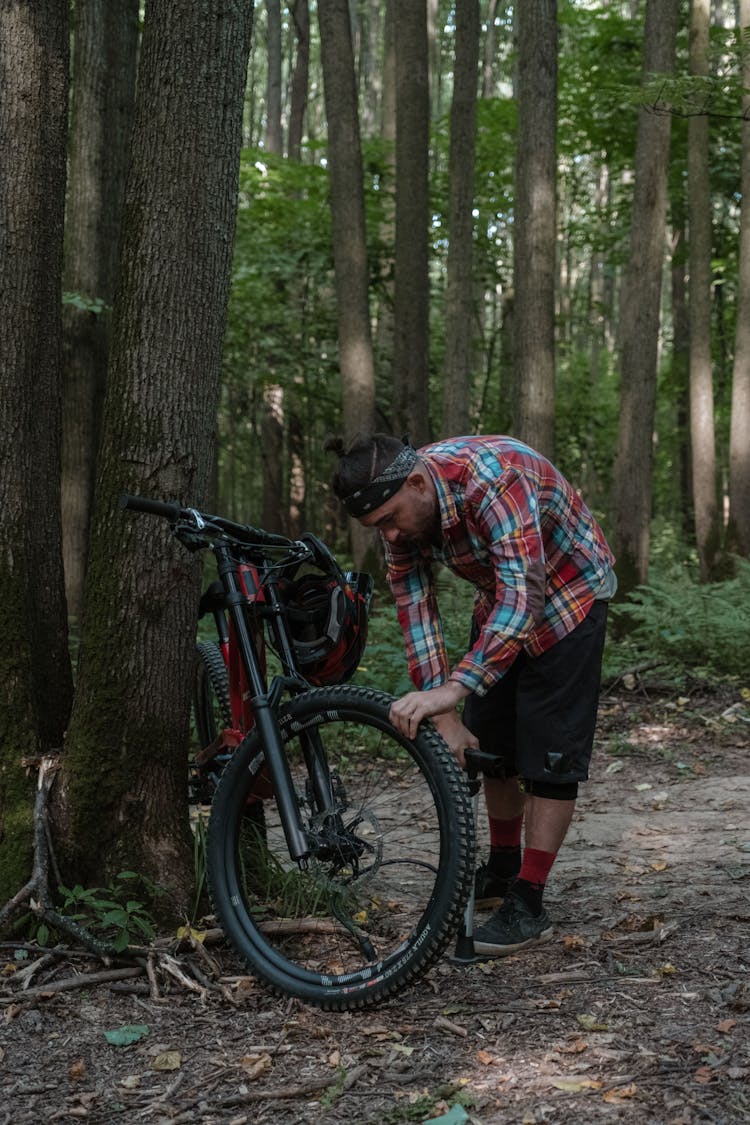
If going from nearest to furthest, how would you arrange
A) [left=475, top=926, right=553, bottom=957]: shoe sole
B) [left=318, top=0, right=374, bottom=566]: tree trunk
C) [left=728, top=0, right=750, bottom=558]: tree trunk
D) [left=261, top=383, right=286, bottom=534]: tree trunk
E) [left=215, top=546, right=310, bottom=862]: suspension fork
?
[left=215, top=546, right=310, bottom=862]: suspension fork
[left=475, top=926, right=553, bottom=957]: shoe sole
[left=318, top=0, right=374, bottom=566]: tree trunk
[left=728, top=0, right=750, bottom=558]: tree trunk
[left=261, top=383, right=286, bottom=534]: tree trunk

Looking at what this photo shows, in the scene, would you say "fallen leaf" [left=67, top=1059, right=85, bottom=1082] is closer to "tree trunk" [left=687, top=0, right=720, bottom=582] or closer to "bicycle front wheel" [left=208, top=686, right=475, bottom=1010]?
"bicycle front wheel" [left=208, top=686, right=475, bottom=1010]

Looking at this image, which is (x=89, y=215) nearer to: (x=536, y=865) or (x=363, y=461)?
(x=363, y=461)

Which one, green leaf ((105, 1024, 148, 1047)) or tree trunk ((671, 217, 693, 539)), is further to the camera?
tree trunk ((671, 217, 693, 539))

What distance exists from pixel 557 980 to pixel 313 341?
1459 centimetres

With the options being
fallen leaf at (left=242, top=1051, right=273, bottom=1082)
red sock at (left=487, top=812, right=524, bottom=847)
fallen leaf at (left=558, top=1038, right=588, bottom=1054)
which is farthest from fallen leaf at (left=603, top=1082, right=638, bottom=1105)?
red sock at (left=487, top=812, right=524, bottom=847)

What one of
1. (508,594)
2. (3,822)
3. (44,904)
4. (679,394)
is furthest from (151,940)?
(679,394)

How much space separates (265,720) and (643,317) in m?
8.59

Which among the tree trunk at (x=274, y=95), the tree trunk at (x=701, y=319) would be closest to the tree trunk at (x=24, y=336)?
the tree trunk at (x=701, y=319)

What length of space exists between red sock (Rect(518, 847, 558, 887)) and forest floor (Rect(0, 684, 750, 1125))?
230mm

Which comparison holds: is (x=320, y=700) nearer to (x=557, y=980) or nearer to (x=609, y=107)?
(x=557, y=980)

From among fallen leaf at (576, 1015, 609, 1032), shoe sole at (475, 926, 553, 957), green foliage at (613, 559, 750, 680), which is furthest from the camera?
green foliage at (613, 559, 750, 680)

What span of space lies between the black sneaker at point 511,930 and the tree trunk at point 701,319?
11.8m

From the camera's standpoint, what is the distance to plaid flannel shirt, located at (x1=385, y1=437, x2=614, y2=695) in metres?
3.29

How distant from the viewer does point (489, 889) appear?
4242 mm
